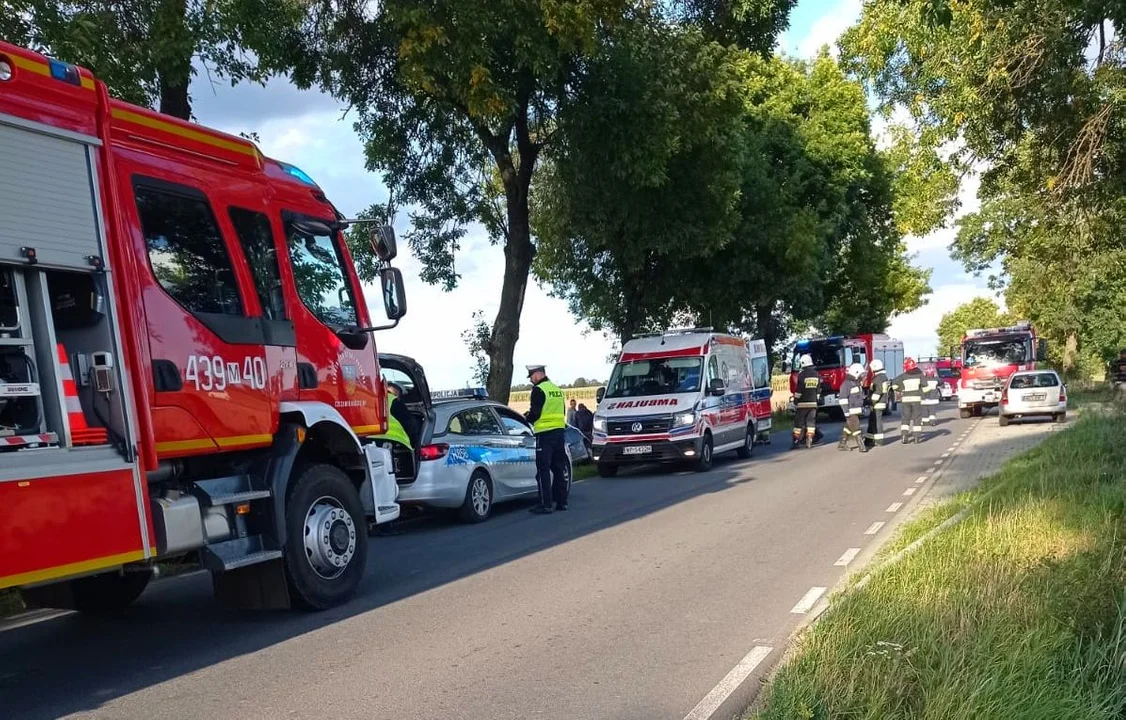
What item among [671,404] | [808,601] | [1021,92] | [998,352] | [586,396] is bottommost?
[808,601]

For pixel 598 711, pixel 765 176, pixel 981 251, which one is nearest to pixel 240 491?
pixel 598 711

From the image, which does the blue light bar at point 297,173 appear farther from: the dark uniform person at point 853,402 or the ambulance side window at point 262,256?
the dark uniform person at point 853,402

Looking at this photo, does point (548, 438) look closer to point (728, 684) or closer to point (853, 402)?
point (728, 684)

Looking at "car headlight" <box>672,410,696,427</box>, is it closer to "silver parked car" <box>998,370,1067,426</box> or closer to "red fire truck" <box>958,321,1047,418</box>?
"silver parked car" <box>998,370,1067,426</box>

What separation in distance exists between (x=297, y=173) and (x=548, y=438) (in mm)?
5790

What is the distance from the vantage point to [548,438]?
13102 millimetres

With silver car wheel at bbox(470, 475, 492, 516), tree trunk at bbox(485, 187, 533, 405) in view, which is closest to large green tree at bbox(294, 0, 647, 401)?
tree trunk at bbox(485, 187, 533, 405)

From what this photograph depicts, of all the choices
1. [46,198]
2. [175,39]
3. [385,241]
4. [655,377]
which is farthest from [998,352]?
[46,198]

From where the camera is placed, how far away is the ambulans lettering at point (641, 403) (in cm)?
1814

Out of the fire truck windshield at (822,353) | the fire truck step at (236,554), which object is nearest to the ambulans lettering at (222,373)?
the fire truck step at (236,554)

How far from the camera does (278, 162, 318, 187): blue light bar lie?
8.20 metres

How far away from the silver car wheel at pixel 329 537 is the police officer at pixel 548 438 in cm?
524

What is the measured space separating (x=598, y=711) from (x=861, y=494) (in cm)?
939

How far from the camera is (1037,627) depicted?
17.2 feet
